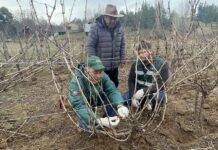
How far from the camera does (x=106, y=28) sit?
13.6ft

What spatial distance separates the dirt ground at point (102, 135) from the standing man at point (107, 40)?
0.75 m

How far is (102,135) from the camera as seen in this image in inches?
125

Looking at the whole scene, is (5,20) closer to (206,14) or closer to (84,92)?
(206,14)

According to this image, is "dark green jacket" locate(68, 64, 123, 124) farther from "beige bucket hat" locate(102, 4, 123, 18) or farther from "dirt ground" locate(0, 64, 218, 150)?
"beige bucket hat" locate(102, 4, 123, 18)

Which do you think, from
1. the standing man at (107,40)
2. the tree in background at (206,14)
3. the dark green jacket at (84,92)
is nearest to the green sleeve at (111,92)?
the dark green jacket at (84,92)

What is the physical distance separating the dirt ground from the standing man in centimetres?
75

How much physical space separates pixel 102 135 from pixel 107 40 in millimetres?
1464

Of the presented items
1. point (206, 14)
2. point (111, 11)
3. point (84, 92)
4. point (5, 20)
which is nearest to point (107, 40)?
point (111, 11)

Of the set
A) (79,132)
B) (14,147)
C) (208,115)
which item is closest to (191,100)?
(208,115)

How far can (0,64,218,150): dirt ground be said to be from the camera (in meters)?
3.09

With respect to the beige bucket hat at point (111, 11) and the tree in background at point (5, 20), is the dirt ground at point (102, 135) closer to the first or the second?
the beige bucket hat at point (111, 11)

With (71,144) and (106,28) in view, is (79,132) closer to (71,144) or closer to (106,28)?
(71,144)

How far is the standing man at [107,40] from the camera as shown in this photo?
4.11 metres

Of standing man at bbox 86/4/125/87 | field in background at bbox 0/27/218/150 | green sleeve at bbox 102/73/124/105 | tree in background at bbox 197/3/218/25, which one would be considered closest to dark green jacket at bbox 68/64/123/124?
green sleeve at bbox 102/73/124/105
